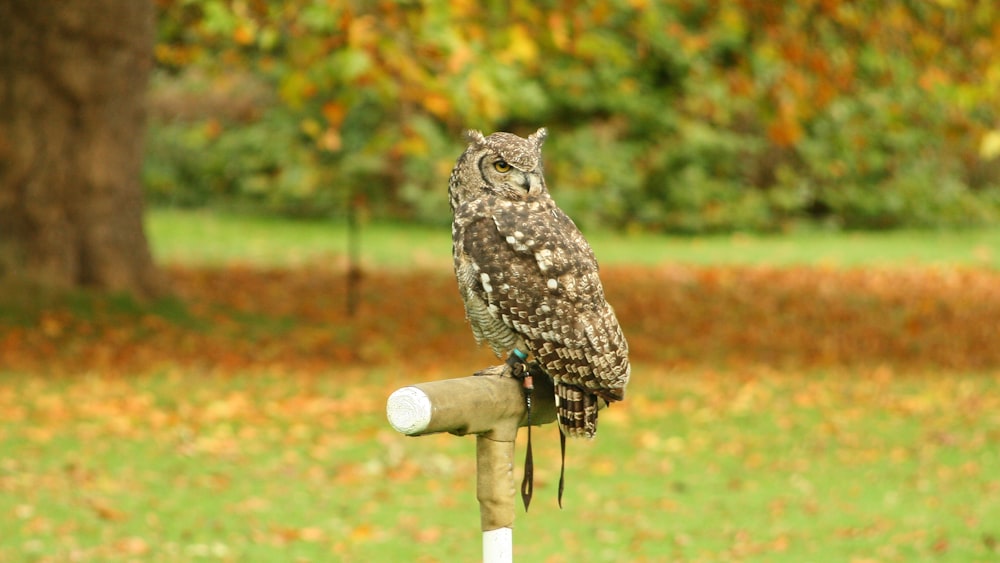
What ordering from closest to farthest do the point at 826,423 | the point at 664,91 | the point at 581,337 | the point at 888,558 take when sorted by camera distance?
the point at 581,337 < the point at 888,558 < the point at 826,423 < the point at 664,91

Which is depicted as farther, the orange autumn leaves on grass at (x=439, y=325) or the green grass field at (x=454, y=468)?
the orange autumn leaves on grass at (x=439, y=325)

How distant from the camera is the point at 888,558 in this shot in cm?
661

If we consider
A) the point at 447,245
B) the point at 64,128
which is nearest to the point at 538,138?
the point at 64,128

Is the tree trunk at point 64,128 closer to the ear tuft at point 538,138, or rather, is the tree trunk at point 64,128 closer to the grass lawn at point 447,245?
the grass lawn at point 447,245

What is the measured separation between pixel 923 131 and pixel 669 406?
18.7 metres

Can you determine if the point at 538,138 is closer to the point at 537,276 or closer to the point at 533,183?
the point at 533,183

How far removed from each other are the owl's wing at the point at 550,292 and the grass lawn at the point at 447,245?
16.2 metres

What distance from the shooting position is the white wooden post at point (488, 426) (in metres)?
3.12

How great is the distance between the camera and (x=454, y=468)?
847 cm

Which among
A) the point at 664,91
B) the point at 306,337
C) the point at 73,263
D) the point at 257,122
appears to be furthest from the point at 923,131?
the point at 73,263

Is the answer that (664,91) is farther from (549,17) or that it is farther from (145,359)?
(145,359)

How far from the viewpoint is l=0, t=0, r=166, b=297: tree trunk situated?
11727 mm

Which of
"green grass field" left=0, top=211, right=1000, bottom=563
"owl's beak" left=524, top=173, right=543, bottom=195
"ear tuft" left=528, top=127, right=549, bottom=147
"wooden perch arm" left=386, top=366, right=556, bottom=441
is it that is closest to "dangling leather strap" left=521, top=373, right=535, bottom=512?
"wooden perch arm" left=386, top=366, right=556, bottom=441

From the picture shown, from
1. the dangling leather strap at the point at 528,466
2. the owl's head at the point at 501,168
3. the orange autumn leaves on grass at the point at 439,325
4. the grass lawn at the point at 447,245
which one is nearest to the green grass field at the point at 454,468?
the orange autumn leaves on grass at the point at 439,325
